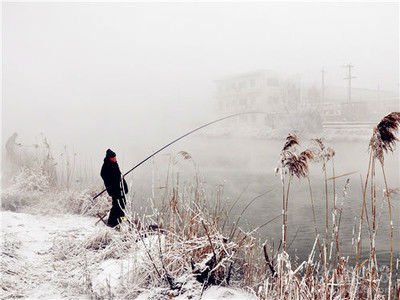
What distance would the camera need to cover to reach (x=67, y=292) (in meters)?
3.41

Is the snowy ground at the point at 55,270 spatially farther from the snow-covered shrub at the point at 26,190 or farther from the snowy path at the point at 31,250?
the snow-covered shrub at the point at 26,190

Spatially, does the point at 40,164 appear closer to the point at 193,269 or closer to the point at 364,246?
the point at 193,269

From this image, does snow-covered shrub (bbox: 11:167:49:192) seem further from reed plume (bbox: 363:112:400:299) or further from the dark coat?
reed plume (bbox: 363:112:400:299)

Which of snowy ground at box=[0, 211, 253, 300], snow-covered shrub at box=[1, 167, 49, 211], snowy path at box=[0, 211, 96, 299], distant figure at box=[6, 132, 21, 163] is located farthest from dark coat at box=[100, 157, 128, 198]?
distant figure at box=[6, 132, 21, 163]

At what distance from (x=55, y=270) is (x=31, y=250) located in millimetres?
994

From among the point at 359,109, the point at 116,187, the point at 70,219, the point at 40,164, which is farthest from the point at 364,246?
the point at 359,109

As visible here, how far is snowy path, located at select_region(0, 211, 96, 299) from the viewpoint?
3468 mm

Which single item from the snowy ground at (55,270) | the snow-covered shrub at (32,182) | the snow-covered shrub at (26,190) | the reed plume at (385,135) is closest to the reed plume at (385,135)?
the reed plume at (385,135)

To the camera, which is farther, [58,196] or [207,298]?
[58,196]

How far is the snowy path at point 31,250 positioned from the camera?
347 centimetres

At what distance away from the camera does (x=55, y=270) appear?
3992 millimetres

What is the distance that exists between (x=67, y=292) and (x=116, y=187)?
1.78 m

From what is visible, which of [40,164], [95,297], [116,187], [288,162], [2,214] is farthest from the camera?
[40,164]

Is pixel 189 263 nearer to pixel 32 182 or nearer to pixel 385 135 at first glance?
pixel 385 135
